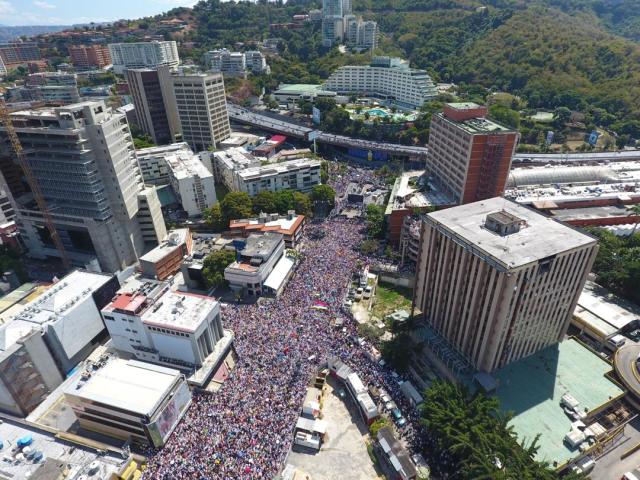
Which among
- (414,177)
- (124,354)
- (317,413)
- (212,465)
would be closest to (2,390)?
(124,354)

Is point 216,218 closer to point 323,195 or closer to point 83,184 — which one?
point 323,195

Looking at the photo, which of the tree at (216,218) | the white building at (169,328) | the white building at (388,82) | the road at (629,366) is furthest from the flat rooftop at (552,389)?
the white building at (388,82)

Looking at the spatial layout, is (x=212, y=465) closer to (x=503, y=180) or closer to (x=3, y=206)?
(x=503, y=180)

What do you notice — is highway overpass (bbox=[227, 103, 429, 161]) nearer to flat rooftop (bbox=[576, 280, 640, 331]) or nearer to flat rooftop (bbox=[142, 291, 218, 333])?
flat rooftop (bbox=[576, 280, 640, 331])

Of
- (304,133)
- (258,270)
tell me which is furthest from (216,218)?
(304,133)

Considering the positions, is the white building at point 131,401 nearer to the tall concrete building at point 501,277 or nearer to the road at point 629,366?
the tall concrete building at point 501,277
